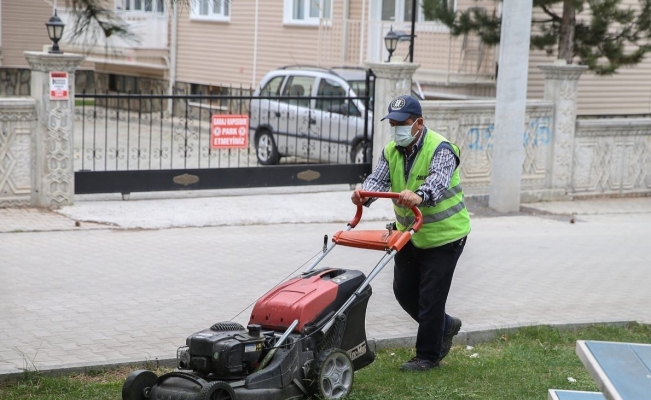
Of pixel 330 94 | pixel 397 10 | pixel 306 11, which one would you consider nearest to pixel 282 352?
pixel 330 94

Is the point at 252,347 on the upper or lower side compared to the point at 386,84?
lower

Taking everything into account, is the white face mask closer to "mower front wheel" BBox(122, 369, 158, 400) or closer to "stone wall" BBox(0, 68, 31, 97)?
"mower front wheel" BBox(122, 369, 158, 400)

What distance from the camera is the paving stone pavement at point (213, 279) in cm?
761

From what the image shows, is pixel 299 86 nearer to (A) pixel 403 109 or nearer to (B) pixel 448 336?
(B) pixel 448 336

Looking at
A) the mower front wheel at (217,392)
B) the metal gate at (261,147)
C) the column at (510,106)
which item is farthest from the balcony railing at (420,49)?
the mower front wheel at (217,392)

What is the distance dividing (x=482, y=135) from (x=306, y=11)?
34.9ft

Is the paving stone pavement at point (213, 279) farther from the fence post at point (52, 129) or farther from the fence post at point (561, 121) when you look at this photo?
the fence post at point (561, 121)

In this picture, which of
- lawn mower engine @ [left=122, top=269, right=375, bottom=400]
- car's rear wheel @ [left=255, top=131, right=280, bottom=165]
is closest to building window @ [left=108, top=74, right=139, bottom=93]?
car's rear wheel @ [left=255, top=131, right=280, bottom=165]

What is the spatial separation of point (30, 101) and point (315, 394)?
25.8 feet

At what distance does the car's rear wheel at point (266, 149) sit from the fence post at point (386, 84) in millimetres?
2777

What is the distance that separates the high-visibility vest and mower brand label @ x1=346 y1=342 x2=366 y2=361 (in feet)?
2.44

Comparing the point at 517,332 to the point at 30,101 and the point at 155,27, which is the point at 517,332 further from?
the point at 155,27

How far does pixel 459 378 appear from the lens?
21.5 ft

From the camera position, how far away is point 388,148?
257 inches
